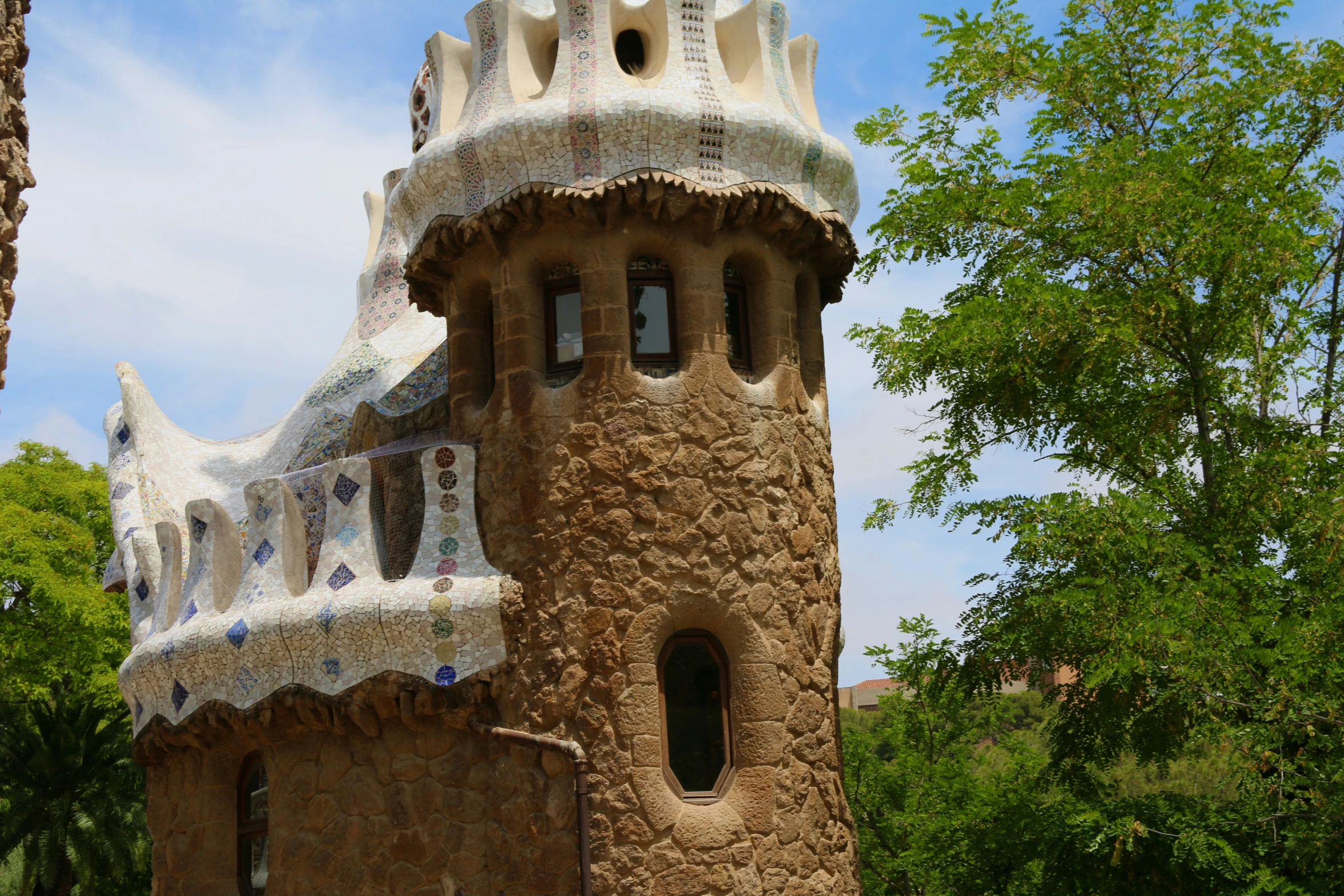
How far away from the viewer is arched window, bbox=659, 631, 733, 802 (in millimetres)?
8852

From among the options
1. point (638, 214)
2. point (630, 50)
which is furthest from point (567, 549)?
point (630, 50)

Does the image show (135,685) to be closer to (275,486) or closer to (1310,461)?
(275,486)

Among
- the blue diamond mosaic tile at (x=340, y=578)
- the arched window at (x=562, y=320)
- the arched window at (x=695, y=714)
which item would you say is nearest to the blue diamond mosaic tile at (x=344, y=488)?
the blue diamond mosaic tile at (x=340, y=578)

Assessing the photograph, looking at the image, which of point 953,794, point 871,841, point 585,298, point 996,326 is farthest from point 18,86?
point 871,841

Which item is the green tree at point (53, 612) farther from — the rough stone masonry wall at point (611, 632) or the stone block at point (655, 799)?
the stone block at point (655, 799)

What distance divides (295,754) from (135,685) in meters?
1.85

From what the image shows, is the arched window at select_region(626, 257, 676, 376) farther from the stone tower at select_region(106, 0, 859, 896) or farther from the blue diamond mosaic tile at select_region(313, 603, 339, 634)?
the blue diamond mosaic tile at select_region(313, 603, 339, 634)

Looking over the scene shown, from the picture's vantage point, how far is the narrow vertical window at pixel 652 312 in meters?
9.53

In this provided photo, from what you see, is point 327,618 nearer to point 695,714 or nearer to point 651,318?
point 695,714

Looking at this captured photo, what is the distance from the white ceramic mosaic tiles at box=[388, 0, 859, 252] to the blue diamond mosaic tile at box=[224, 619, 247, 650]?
276 centimetres

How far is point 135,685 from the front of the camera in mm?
10648

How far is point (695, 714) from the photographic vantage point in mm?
8977

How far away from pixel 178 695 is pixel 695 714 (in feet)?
11.9

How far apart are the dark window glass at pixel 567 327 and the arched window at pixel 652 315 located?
0.35 m
